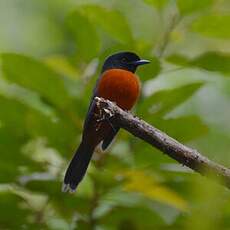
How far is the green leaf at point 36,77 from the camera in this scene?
1973mm

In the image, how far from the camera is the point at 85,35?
212 centimetres

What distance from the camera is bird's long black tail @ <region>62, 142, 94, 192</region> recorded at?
6.30 feet

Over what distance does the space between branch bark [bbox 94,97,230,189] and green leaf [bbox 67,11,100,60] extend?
0.54 metres

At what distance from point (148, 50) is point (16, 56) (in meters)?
0.50

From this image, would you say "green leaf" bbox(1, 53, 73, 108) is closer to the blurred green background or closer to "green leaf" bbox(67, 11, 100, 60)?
the blurred green background

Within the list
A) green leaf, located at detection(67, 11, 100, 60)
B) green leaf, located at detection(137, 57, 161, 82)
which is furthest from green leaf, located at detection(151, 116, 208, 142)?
green leaf, located at detection(67, 11, 100, 60)

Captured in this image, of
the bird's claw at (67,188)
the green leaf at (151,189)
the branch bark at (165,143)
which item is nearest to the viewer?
the branch bark at (165,143)

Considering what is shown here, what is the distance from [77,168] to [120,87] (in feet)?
1.74

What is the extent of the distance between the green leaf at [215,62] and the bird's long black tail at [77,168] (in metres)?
0.52

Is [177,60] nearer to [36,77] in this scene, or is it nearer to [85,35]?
[85,35]

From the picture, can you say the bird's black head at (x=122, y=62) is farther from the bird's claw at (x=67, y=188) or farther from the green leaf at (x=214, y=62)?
the bird's claw at (x=67, y=188)

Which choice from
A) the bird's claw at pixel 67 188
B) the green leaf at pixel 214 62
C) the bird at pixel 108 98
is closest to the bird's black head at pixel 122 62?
the bird at pixel 108 98

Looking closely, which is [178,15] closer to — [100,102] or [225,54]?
[225,54]

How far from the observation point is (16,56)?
2.00 m
